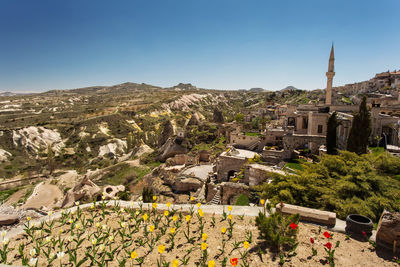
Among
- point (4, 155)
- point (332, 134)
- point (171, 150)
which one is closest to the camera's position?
point (332, 134)

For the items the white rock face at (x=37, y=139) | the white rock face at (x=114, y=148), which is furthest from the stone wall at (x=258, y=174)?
the white rock face at (x=37, y=139)

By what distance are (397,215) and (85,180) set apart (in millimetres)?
22239

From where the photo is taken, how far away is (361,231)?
4.36 meters

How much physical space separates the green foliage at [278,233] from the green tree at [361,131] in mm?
11026

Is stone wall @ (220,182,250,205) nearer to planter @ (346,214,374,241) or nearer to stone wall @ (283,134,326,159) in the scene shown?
stone wall @ (283,134,326,159)

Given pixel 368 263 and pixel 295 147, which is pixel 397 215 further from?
pixel 295 147

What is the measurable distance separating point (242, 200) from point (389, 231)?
807 cm

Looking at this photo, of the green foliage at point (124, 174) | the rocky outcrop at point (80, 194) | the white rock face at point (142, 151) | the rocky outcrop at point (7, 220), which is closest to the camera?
the rocky outcrop at point (7, 220)

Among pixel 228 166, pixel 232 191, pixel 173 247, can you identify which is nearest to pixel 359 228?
pixel 173 247

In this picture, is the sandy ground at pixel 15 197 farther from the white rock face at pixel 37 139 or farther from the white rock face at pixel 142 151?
the white rock face at pixel 37 139

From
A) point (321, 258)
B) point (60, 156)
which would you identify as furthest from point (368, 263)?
point (60, 156)

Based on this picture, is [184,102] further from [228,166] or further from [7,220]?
[7,220]

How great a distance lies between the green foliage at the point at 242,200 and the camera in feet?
37.2

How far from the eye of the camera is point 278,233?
393 cm
